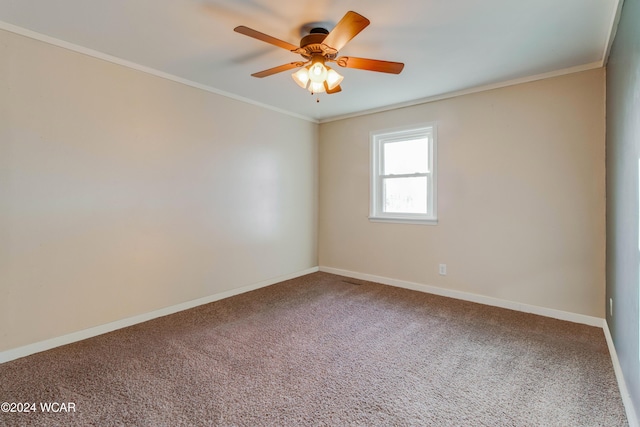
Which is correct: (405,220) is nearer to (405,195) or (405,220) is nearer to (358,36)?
(405,195)

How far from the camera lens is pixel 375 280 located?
14.2 ft

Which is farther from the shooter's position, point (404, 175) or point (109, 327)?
point (404, 175)

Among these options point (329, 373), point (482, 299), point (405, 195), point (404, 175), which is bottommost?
point (329, 373)

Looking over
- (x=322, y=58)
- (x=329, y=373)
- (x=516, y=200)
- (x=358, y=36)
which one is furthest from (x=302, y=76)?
(x=516, y=200)

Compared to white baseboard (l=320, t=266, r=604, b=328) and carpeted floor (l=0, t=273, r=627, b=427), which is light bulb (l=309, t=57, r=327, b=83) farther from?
white baseboard (l=320, t=266, r=604, b=328)

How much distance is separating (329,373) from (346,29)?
2.19m

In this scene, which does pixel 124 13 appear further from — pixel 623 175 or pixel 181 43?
pixel 623 175

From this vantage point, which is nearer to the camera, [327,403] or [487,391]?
[327,403]

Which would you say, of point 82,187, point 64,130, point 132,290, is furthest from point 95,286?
point 64,130

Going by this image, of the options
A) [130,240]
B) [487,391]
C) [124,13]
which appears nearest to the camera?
[487,391]

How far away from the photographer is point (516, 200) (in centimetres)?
321

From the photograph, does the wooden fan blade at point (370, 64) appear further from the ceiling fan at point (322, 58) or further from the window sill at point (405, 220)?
the window sill at point (405, 220)

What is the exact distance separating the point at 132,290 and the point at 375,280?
2.91 metres

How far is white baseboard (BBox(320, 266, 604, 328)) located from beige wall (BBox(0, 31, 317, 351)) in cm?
144
